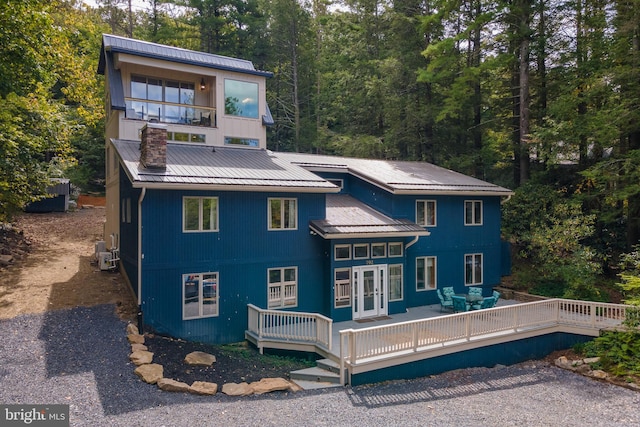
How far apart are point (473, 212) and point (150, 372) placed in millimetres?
14072

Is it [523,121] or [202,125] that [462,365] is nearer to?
[202,125]

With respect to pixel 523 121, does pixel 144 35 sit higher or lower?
higher

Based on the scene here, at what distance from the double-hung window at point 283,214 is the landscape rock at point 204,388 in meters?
5.40

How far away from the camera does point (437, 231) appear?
16609 mm

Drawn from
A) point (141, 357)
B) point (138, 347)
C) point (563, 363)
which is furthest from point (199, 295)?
point (563, 363)

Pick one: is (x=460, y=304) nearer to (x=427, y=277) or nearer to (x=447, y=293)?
(x=447, y=293)

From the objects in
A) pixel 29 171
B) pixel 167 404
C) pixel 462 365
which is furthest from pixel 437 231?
pixel 29 171

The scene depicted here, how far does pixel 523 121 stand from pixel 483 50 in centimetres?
566

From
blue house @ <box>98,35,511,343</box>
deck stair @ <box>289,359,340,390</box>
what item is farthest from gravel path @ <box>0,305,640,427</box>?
blue house @ <box>98,35,511,343</box>

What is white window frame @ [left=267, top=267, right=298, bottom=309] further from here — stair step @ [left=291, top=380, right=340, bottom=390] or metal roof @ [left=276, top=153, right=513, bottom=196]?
metal roof @ [left=276, top=153, right=513, bottom=196]

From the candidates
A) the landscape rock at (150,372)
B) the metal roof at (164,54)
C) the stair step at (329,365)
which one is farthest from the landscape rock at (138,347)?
the metal roof at (164,54)

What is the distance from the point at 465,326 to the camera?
1162 centimetres

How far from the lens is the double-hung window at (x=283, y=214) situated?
12.9m

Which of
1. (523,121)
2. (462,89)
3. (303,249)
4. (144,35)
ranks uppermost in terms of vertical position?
(144,35)
